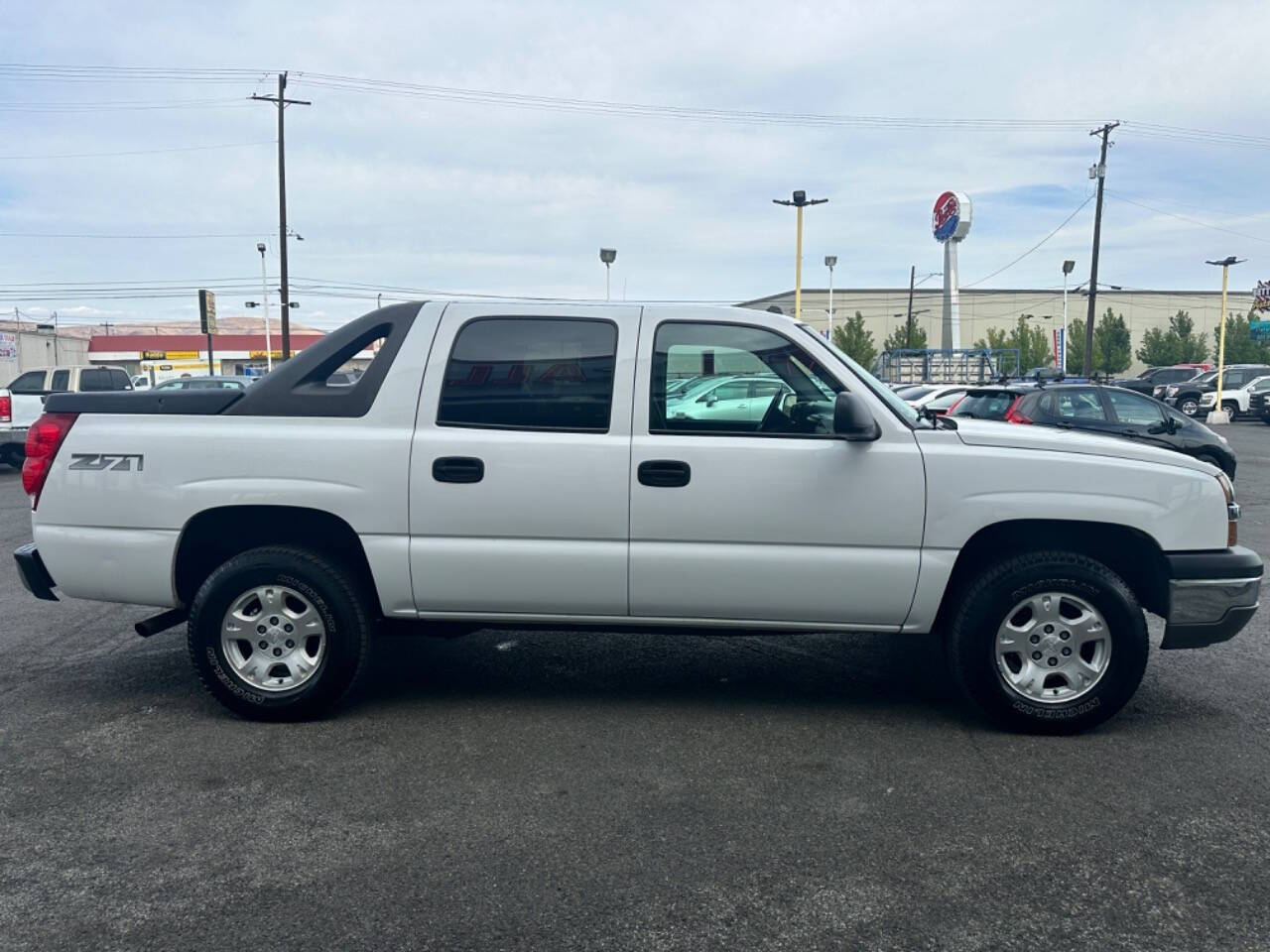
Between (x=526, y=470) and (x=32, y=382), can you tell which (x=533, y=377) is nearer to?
(x=526, y=470)

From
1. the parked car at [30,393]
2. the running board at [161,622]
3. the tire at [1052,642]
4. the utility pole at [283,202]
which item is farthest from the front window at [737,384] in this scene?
the utility pole at [283,202]

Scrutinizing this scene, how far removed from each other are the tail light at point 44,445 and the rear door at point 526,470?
1616 millimetres

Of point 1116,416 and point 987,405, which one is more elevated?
point 987,405

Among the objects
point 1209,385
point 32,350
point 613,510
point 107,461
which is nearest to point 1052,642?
point 613,510

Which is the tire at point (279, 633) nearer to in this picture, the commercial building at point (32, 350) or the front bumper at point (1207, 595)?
the front bumper at point (1207, 595)

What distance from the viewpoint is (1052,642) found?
14.8ft

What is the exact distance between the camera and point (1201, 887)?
10.7 feet

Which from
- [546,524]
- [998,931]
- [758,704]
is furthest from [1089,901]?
[546,524]

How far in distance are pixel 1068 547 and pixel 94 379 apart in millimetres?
19312

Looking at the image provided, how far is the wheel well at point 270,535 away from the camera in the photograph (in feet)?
15.5

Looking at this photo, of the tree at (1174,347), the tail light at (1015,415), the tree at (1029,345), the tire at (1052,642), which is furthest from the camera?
the tree at (1174,347)

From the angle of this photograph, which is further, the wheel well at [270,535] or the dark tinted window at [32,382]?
the dark tinted window at [32,382]

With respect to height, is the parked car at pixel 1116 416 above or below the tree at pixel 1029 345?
below

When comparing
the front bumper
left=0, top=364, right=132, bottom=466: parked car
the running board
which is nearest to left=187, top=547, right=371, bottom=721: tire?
the running board
